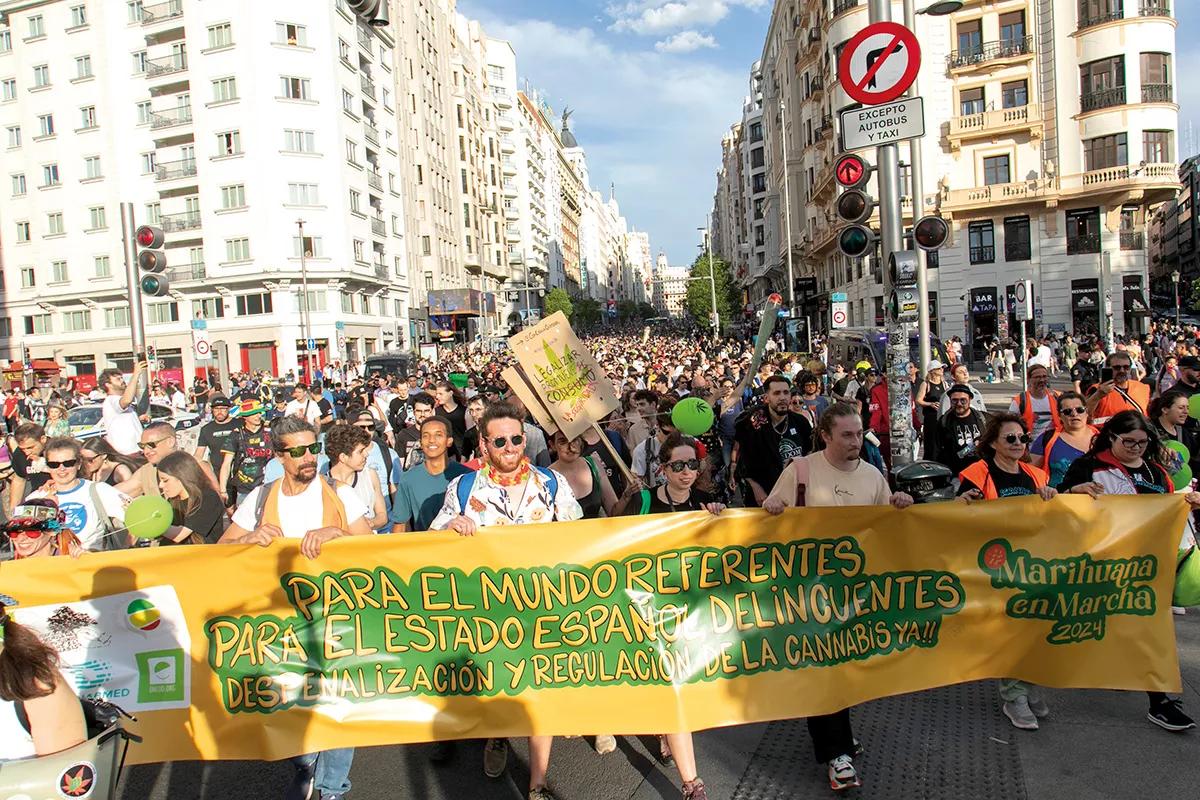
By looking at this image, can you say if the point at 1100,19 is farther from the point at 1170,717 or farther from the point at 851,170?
the point at 1170,717

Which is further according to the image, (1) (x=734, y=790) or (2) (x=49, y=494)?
(2) (x=49, y=494)

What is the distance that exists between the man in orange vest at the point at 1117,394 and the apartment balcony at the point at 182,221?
48.2m

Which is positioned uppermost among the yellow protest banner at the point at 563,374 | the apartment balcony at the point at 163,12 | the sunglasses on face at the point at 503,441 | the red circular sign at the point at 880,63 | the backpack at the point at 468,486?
the apartment balcony at the point at 163,12

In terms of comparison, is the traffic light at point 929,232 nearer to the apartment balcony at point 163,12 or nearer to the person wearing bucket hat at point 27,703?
the person wearing bucket hat at point 27,703

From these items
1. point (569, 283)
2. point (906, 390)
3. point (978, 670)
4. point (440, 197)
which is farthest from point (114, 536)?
point (569, 283)

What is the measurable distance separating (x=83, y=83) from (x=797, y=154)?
43.9 meters

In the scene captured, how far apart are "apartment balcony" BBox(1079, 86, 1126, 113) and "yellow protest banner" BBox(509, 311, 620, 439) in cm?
3794

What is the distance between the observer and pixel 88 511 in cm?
498

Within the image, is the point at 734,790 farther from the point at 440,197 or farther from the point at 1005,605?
the point at 440,197

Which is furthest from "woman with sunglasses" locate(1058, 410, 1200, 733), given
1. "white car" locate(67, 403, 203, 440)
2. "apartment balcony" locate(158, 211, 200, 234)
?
"apartment balcony" locate(158, 211, 200, 234)

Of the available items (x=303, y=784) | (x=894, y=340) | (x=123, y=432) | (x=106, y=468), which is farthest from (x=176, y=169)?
(x=303, y=784)

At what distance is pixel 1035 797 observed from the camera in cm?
363

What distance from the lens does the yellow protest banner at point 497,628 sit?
3824mm

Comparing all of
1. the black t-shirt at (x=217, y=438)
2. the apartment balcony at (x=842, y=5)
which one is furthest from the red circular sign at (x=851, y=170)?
the apartment balcony at (x=842, y=5)
